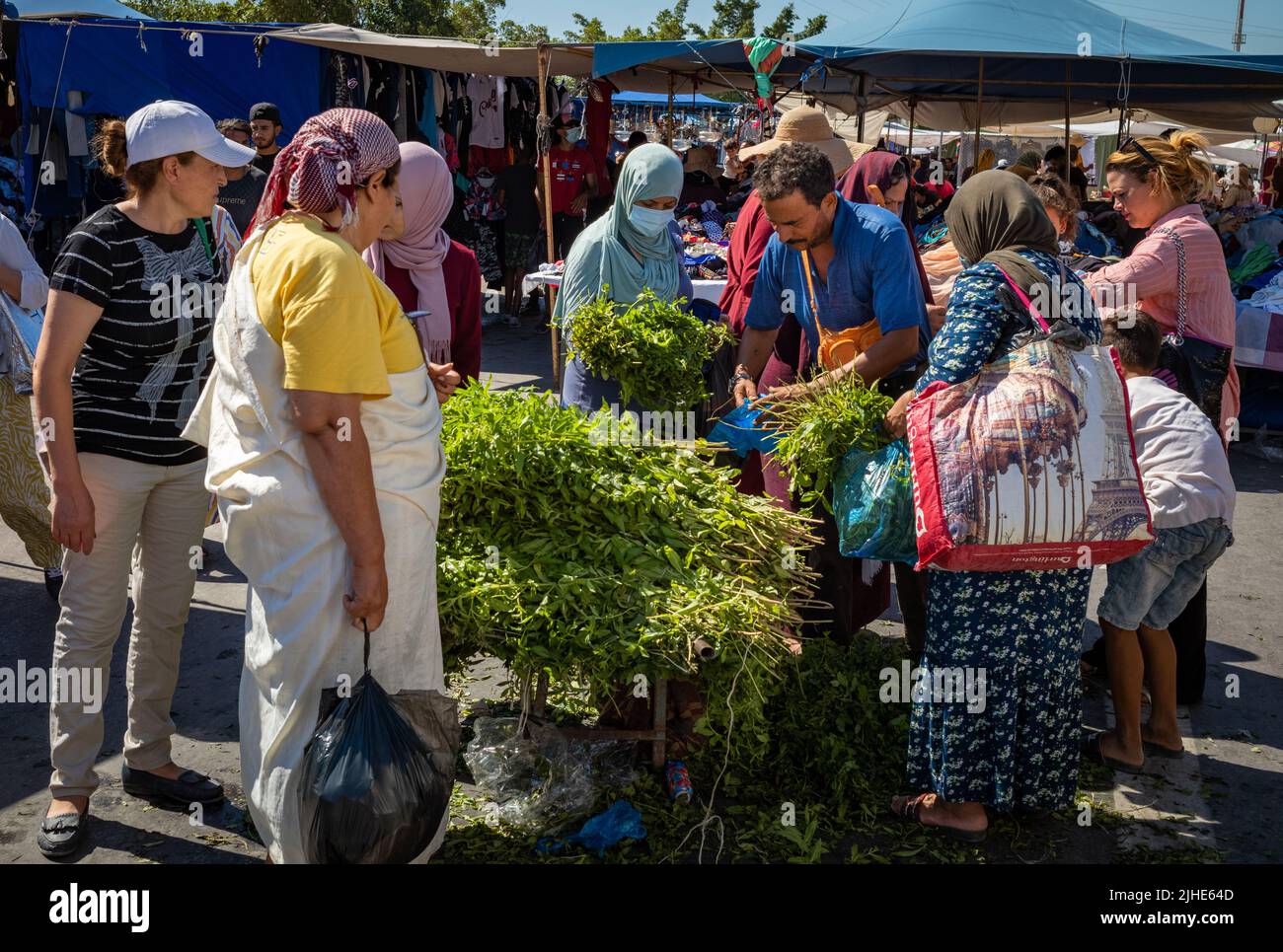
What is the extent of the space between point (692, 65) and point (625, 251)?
824cm

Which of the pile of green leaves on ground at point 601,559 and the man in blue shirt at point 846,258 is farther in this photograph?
the man in blue shirt at point 846,258

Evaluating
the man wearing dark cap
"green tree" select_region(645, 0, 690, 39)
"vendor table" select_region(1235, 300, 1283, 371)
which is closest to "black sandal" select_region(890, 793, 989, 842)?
"vendor table" select_region(1235, 300, 1283, 371)

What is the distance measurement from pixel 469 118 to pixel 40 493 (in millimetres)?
8808

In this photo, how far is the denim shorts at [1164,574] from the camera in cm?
388

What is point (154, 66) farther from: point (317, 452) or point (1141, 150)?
point (317, 452)

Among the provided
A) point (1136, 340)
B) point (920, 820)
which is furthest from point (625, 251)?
point (920, 820)

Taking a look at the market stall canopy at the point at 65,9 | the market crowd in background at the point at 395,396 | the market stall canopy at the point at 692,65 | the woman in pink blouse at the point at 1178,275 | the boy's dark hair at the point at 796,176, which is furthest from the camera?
the market stall canopy at the point at 65,9

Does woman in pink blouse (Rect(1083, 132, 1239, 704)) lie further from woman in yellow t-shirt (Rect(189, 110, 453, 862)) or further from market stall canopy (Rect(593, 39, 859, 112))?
market stall canopy (Rect(593, 39, 859, 112))

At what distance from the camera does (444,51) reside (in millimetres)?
10109

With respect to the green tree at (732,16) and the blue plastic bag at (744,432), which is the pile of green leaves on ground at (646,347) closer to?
the blue plastic bag at (744,432)

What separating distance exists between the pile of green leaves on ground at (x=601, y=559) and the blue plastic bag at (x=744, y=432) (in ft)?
1.43

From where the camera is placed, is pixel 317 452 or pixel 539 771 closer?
pixel 317 452

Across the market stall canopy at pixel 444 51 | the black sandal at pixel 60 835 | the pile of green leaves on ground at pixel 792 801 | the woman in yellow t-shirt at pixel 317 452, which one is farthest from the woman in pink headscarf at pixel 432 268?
the market stall canopy at pixel 444 51

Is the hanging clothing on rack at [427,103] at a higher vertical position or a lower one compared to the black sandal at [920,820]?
higher
